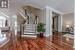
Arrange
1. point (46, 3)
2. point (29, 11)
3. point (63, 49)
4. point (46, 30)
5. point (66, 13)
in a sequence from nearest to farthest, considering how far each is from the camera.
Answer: point (63, 49) → point (46, 3) → point (46, 30) → point (29, 11) → point (66, 13)

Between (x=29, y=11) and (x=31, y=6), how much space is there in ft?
2.34

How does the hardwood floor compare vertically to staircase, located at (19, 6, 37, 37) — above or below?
below

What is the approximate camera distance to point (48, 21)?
9969mm

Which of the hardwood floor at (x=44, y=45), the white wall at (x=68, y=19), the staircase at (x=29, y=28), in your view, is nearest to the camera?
the hardwood floor at (x=44, y=45)

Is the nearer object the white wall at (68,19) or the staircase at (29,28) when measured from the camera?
the staircase at (29,28)

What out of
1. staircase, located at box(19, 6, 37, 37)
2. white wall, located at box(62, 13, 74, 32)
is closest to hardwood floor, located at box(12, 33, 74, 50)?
staircase, located at box(19, 6, 37, 37)

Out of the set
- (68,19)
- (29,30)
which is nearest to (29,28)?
(29,30)

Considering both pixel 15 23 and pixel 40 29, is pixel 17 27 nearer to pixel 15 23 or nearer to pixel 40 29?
pixel 15 23

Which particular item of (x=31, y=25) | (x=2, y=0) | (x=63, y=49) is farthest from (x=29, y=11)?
(x=63, y=49)

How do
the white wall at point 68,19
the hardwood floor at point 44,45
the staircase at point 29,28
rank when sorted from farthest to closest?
the white wall at point 68,19 → the staircase at point 29,28 → the hardwood floor at point 44,45

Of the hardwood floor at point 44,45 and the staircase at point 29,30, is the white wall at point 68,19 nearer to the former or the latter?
the staircase at point 29,30

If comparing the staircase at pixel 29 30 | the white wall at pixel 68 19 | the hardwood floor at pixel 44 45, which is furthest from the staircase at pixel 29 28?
the white wall at pixel 68 19

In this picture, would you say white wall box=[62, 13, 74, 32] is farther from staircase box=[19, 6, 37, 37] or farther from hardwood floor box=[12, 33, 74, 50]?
hardwood floor box=[12, 33, 74, 50]

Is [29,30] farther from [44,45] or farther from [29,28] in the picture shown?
[44,45]
